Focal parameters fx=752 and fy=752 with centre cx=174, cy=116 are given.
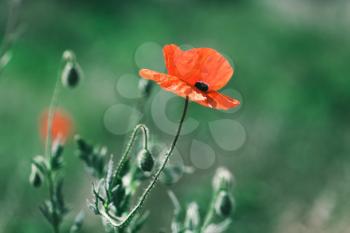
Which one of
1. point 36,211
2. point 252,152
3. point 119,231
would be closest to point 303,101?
point 252,152

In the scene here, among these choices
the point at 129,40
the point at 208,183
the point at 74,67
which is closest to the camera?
the point at 74,67

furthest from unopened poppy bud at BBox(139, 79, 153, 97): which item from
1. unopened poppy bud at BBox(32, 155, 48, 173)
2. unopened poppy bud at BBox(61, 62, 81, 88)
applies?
unopened poppy bud at BBox(32, 155, 48, 173)

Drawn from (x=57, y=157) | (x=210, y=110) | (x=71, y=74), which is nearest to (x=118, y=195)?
(x=57, y=157)

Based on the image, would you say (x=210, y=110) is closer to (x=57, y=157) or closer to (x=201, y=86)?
(x=57, y=157)

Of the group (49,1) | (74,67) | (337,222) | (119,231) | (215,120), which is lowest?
(49,1)

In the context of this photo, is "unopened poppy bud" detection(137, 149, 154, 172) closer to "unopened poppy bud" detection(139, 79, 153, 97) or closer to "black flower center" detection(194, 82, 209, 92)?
"black flower center" detection(194, 82, 209, 92)

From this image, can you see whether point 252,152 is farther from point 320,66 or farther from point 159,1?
point 159,1
